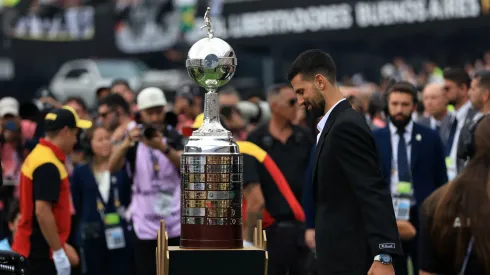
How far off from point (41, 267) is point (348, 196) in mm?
3362

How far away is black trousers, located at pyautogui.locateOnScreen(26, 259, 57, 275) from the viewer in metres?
9.21

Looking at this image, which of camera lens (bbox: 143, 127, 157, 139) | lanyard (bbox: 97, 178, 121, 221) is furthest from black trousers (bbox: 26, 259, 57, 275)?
lanyard (bbox: 97, 178, 121, 221)

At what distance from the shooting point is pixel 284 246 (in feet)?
35.0

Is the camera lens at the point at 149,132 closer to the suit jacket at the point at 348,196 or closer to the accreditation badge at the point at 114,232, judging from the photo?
the accreditation badge at the point at 114,232

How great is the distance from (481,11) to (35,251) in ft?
48.9

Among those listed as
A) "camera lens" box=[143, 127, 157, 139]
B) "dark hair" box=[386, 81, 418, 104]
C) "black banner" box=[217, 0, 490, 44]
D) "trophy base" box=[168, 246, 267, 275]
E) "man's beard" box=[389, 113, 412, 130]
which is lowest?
"trophy base" box=[168, 246, 267, 275]

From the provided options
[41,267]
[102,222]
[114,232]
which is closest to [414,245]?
[114,232]

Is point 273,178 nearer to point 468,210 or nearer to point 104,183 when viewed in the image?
point 104,183

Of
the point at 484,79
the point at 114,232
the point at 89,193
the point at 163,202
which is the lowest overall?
the point at 114,232

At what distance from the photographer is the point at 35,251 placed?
9.20 m

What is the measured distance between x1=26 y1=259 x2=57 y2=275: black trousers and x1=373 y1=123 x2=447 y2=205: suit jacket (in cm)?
301

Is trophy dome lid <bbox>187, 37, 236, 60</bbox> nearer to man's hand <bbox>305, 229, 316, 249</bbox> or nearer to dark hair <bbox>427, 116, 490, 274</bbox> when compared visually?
dark hair <bbox>427, 116, 490, 274</bbox>

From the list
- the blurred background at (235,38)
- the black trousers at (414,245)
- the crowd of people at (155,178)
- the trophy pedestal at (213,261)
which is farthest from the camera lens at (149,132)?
the blurred background at (235,38)

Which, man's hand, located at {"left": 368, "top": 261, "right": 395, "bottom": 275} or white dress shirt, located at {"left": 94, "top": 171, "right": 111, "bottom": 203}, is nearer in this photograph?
man's hand, located at {"left": 368, "top": 261, "right": 395, "bottom": 275}
